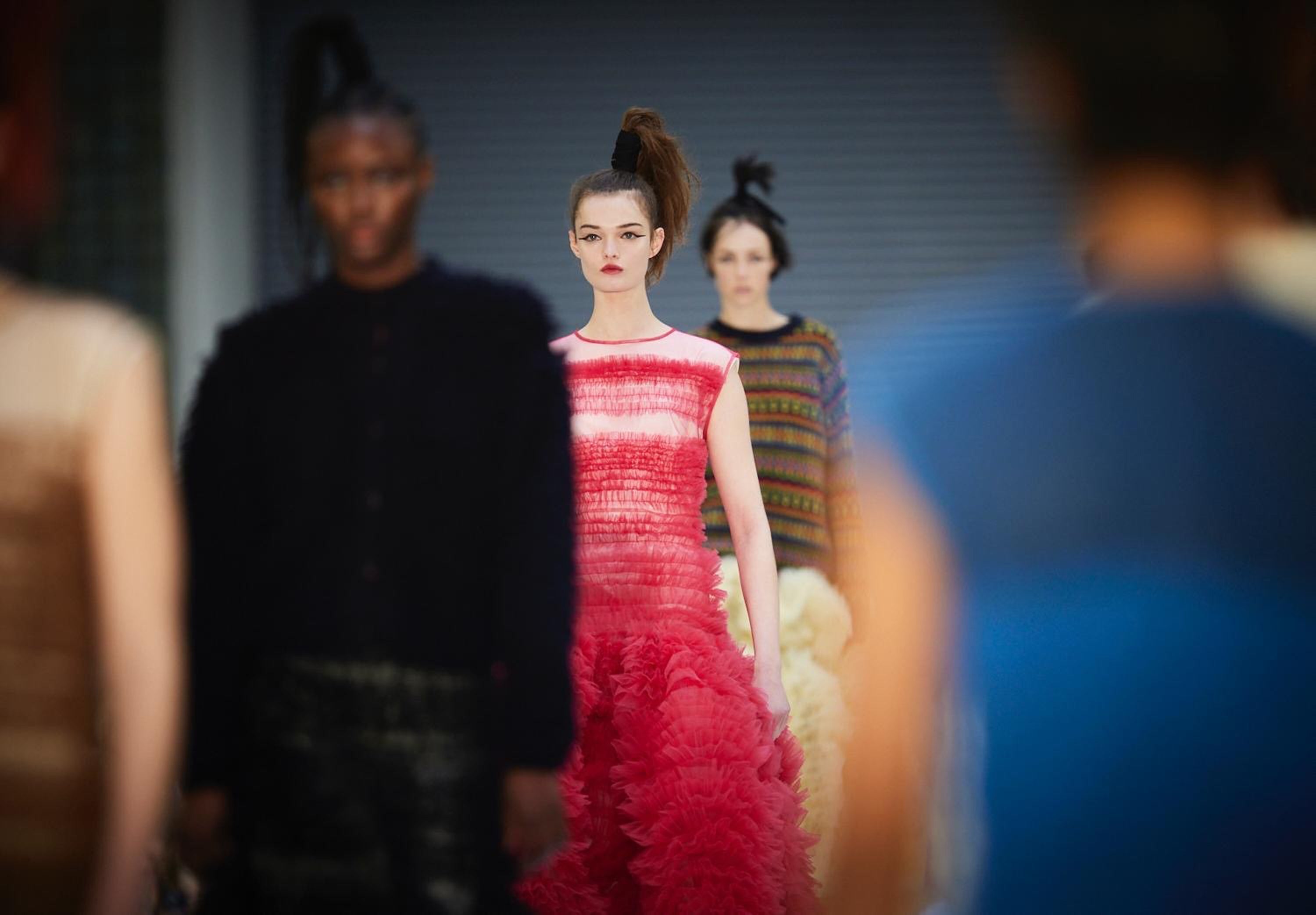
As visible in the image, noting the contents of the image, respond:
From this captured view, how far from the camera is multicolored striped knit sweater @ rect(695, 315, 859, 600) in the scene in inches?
154

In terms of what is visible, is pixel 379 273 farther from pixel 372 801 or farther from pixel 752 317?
pixel 752 317

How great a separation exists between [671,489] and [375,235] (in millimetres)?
1009

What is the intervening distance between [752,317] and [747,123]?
2.92 meters

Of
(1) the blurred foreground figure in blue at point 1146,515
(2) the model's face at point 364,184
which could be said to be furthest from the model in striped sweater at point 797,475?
(1) the blurred foreground figure in blue at point 1146,515

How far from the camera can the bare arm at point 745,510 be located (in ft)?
9.99

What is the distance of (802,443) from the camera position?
3953mm

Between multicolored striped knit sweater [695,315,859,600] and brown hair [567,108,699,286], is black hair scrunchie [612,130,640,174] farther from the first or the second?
multicolored striped knit sweater [695,315,859,600]

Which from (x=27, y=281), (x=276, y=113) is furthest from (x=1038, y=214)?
(x=27, y=281)

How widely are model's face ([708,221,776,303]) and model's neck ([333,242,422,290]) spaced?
6.52 feet

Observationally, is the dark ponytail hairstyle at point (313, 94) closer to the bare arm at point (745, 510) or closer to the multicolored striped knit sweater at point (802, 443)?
the bare arm at point (745, 510)

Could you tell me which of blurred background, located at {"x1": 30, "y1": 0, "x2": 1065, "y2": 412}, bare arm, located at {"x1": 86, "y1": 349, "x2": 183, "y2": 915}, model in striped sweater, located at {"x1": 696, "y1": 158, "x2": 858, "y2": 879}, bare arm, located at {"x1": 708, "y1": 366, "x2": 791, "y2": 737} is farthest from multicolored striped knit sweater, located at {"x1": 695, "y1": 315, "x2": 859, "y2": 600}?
blurred background, located at {"x1": 30, "y1": 0, "x2": 1065, "y2": 412}

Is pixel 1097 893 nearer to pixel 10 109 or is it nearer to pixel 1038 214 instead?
pixel 10 109

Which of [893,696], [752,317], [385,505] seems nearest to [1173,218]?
[893,696]

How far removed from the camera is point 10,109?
2018 mm
